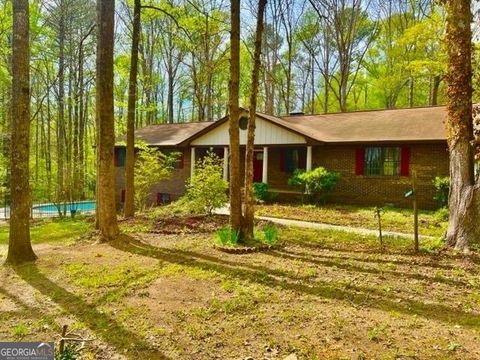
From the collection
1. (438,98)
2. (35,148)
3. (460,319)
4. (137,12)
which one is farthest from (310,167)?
(35,148)

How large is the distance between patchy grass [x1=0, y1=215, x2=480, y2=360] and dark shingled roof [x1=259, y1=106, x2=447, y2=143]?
7840 millimetres

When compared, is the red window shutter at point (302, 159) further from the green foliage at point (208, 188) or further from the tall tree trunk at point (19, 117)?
the tall tree trunk at point (19, 117)

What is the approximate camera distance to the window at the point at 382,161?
15.1 metres

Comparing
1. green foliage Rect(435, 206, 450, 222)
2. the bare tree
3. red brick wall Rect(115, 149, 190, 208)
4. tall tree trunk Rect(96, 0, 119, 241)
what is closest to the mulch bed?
tall tree trunk Rect(96, 0, 119, 241)

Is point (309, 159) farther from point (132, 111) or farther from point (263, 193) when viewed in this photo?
point (132, 111)

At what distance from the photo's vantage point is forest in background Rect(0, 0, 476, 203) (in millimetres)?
19578

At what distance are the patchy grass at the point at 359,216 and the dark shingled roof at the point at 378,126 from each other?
274 cm

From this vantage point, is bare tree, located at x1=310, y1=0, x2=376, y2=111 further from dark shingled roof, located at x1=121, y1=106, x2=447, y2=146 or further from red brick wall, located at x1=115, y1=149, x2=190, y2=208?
red brick wall, located at x1=115, y1=149, x2=190, y2=208

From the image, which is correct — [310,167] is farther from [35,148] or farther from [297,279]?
[35,148]

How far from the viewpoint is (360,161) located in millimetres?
15766

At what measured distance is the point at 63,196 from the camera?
19.9 m

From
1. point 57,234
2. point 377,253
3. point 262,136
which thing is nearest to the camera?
point 377,253

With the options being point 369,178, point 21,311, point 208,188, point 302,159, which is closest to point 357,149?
point 369,178

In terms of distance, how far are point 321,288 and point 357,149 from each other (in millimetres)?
11440
